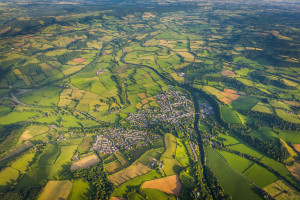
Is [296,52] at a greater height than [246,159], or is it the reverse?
[296,52]

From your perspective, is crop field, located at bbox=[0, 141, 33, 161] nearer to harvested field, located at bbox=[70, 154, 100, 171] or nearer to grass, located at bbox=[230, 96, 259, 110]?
harvested field, located at bbox=[70, 154, 100, 171]

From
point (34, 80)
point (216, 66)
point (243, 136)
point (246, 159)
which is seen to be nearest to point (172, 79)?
point (216, 66)

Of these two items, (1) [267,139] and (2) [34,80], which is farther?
(2) [34,80]

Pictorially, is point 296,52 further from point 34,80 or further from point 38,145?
point 34,80

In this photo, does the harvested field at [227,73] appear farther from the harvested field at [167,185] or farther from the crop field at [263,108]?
the harvested field at [167,185]

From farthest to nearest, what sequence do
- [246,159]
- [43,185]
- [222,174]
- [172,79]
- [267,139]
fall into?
1. [172,79]
2. [267,139]
3. [246,159]
4. [222,174]
5. [43,185]

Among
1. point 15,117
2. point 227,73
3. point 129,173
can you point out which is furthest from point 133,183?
point 227,73

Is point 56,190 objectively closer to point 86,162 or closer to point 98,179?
point 98,179

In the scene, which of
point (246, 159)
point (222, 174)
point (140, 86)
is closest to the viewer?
point (222, 174)
